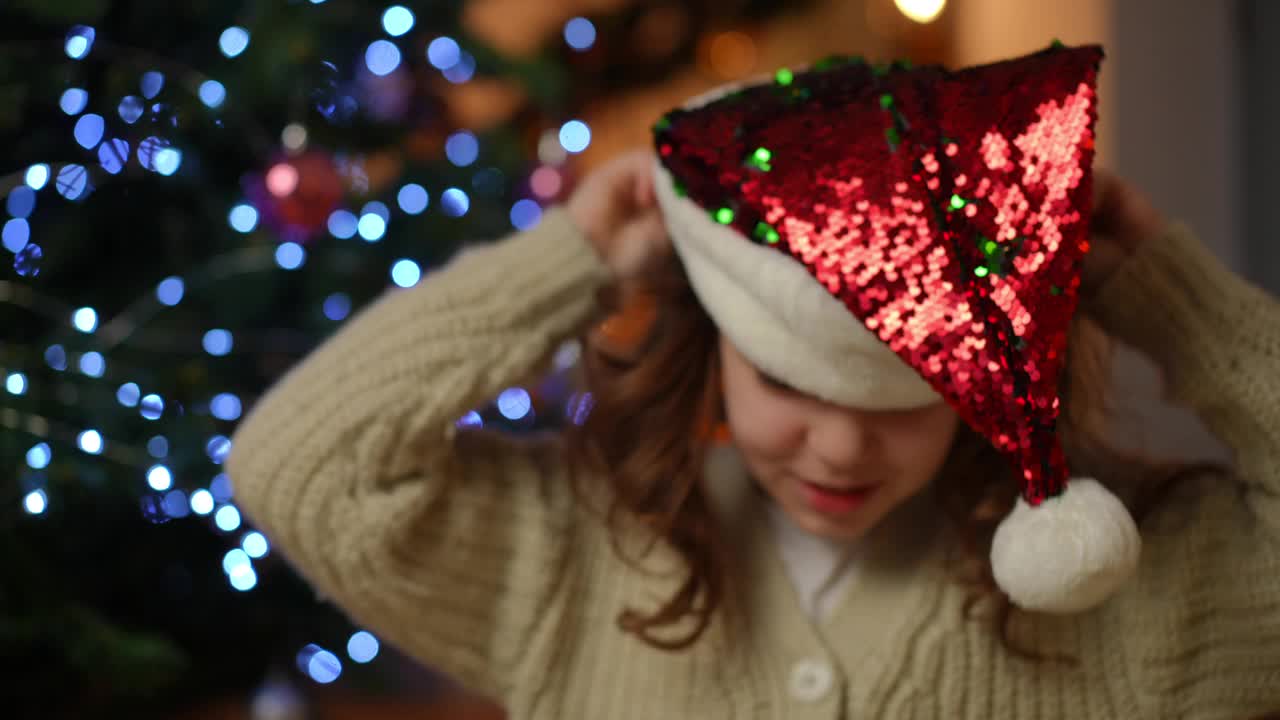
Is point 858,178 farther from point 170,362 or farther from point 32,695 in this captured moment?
point 32,695

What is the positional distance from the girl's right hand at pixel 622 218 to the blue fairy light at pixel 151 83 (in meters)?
0.61

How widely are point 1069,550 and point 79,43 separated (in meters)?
1.07

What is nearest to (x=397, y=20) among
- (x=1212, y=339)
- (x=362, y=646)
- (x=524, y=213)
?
(x=524, y=213)

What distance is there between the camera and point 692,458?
0.93 metres

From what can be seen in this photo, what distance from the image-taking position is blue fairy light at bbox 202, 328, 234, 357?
1395mm

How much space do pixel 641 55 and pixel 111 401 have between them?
1469 millimetres

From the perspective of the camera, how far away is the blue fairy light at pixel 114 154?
1.28m

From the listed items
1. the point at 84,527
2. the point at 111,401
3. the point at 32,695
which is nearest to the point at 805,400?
the point at 111,401

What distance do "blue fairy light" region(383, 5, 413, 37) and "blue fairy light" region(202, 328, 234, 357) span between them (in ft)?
1.38

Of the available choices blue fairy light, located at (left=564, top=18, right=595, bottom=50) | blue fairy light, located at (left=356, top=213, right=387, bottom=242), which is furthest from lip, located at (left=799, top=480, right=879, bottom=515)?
blue fairy light, located at (left=564, top=18, right=595, bottom=50)

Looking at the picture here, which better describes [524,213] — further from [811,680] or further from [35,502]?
[811,680]

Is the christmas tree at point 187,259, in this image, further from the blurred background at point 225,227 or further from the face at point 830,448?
the face at point 830,448

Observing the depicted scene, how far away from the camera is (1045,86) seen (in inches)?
29.0

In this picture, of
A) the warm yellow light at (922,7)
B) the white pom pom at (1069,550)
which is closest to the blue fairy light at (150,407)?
the white pom pom at (1069,550)
